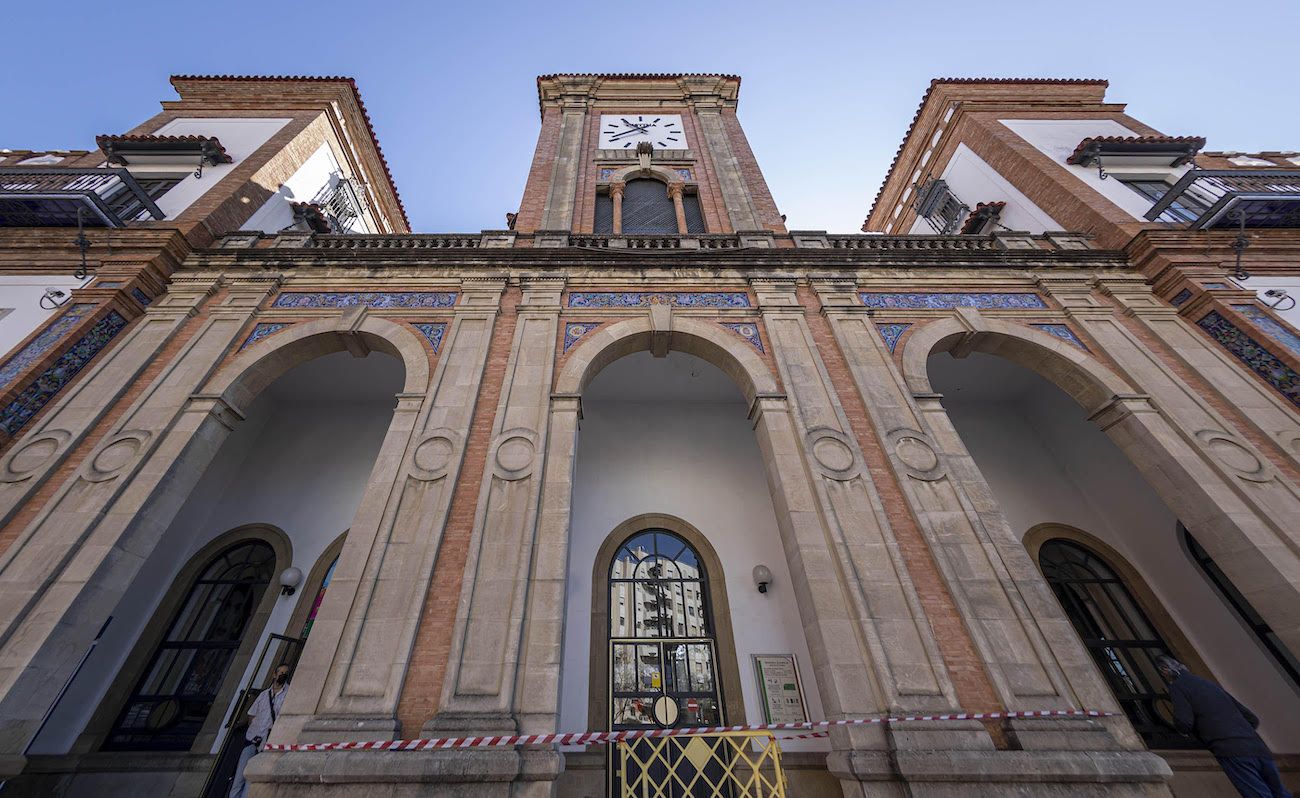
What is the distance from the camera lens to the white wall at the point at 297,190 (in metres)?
10.9

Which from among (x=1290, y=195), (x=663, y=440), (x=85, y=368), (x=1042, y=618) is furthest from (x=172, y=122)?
(x=1290, y=195)

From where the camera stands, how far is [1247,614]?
758 centimetres

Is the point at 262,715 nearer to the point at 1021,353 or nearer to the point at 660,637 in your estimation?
the point at 660,637

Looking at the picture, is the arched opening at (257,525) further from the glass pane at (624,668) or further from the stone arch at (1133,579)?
the stone arch at (1133,579)

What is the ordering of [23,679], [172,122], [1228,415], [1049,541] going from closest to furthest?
[23,679] → [1228,415] → [1049,541] → [172,122]

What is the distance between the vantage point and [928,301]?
866 centimetres

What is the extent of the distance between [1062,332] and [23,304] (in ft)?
53.9

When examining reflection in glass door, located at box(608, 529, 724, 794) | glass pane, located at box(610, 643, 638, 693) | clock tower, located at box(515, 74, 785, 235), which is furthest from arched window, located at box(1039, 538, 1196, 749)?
clock tower, located at box(515, 74, 785, 235)

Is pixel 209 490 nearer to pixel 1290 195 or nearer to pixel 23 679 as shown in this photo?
pixel 23 679

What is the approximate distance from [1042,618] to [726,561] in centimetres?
417

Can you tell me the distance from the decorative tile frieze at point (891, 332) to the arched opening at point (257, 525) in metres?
7.36

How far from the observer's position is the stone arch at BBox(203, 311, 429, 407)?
7180mm

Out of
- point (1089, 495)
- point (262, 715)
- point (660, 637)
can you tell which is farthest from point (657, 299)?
point (1089, 495)

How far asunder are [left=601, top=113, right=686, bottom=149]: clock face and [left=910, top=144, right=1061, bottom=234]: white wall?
789 cm
